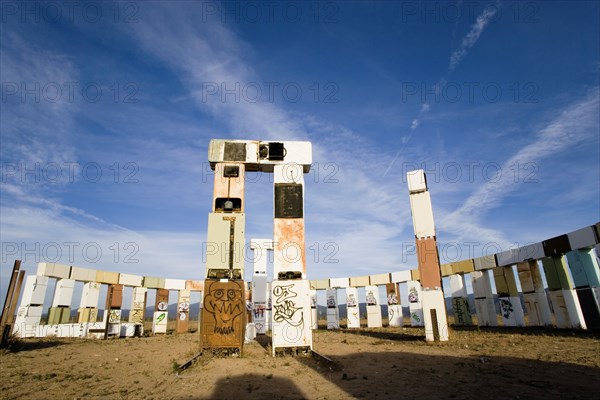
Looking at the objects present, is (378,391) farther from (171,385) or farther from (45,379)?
(45,379)

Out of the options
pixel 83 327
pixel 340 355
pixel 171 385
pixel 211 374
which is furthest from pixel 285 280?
pixel 83 327

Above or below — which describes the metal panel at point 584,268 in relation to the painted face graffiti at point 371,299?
above

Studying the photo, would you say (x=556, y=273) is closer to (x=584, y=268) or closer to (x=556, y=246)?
(x=556, y=246)

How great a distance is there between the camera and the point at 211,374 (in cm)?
796

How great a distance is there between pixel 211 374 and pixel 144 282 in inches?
819

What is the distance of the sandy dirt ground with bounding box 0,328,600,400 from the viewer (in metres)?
6.19

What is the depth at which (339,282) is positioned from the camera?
1144 inches

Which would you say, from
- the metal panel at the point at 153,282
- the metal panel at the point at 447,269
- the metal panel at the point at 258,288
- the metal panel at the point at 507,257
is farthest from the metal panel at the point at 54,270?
the metal panel at the point at 507,257

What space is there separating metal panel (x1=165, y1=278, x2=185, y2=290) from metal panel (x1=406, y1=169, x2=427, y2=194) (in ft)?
71.6

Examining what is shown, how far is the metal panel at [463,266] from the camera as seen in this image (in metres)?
22.5

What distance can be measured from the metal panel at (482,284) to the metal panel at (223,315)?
17.5 metres

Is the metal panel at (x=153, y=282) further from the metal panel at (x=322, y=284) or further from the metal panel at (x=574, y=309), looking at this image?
the metal panel at (x=574, y=309)

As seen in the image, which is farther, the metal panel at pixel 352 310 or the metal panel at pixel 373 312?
the metal panel at pixel 352 310

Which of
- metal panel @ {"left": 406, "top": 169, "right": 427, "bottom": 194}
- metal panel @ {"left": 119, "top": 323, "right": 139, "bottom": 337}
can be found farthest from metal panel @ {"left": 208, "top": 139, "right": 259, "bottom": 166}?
metal panel @ {"left": 119, "top": 323, "right": 139, "bottom": 337}
